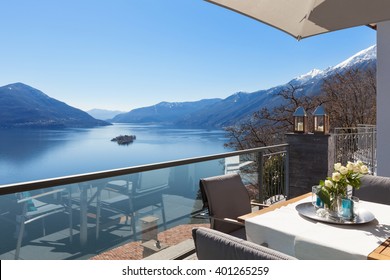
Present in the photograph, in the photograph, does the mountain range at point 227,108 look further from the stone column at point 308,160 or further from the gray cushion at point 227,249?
the gray cushion at point 227,249

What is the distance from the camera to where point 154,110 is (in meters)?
22.8


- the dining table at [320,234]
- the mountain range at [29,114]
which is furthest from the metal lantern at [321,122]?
the mountain range at [29,114]

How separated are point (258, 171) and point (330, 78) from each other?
15.2 m

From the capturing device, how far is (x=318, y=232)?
69.8 inches

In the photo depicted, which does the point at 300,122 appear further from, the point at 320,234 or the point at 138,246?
the point at 320,234

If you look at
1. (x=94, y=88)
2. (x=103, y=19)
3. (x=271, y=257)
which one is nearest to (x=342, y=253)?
(x=271, y=257)

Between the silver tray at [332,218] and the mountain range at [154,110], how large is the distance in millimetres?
10471

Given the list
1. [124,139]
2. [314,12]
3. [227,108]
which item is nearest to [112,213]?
[314,12]

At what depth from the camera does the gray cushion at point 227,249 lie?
1.00 meters

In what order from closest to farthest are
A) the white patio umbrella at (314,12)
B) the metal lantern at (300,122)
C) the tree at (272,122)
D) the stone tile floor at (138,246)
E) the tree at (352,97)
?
the white patio umbrella at (314,12) → the stone tile floor at (138,246) → the metal lantern at (300,122) → the tree at (352,97) → the tree at (272,122)

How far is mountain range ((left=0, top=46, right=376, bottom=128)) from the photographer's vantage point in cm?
1273

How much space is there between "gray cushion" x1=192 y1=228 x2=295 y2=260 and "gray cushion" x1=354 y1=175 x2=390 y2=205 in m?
2.10

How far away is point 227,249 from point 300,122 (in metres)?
4.36
